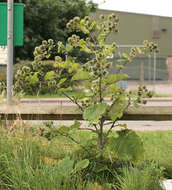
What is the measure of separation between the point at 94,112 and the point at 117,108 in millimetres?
250

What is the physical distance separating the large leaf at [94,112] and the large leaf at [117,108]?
0.11 m

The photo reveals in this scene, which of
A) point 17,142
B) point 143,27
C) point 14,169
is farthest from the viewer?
point 143,27

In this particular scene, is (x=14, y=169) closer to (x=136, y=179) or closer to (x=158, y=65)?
(x=136, y=179)

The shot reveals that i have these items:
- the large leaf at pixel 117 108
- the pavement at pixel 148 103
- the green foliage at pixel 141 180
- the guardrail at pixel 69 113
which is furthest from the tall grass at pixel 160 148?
the pavement at pixel 148 103

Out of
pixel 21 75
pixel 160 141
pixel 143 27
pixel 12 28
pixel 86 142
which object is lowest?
pixel 160 141

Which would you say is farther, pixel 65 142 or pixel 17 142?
pixel 65 142

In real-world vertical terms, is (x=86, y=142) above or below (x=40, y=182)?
above

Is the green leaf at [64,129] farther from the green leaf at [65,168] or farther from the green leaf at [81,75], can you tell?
the green leaf at [81,75]

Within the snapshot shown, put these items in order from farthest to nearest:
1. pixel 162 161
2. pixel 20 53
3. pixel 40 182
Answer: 1. pixel 20 53
2. pixel 162 161
3. pixel 40 182

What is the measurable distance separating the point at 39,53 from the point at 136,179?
142cm

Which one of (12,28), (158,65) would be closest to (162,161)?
(12,28)

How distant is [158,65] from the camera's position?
26.9 meters

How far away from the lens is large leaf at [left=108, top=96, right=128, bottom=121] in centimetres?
305

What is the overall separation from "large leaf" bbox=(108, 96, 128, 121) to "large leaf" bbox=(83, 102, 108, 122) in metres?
0.11
